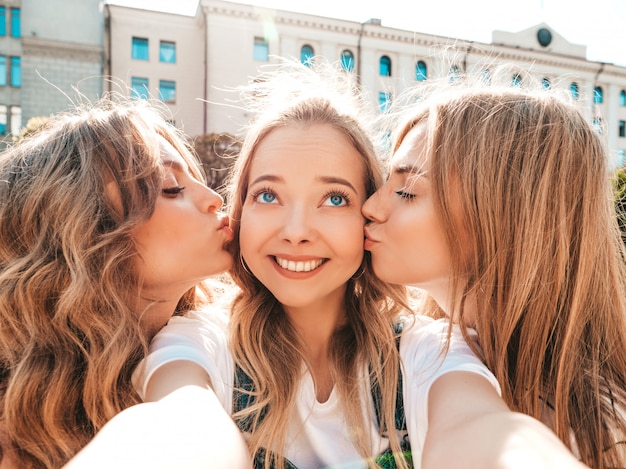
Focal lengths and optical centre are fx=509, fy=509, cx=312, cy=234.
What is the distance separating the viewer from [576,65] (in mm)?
31156

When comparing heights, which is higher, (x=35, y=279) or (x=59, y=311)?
(x=35, y=279)

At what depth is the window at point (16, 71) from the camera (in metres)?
24.9

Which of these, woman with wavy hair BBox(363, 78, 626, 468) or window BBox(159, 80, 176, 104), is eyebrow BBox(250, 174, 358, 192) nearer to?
woman with wavy hair BBox(363, 78, 626, 468)

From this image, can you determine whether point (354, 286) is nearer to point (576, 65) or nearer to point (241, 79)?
point (241, 79)

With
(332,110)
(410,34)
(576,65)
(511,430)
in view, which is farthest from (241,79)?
(511,430)

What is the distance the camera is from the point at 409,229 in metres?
2.18

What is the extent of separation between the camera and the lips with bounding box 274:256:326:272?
2160mm

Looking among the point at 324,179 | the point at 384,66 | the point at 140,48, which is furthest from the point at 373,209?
the point at 384,66

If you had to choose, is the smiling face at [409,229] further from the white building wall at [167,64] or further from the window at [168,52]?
the window at [168,52]

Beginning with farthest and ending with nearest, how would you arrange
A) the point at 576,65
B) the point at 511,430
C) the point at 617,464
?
1. the point at 576,65
2. the point at 617,464
3. the point at 511,430

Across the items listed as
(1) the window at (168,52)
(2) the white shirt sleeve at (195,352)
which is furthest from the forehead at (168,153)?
(1) the window at (168,52)

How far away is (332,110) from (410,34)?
27.3 m

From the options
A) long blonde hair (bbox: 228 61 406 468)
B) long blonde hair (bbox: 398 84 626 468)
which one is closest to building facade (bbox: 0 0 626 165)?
long blonde hair (bbox: 228 61 406 468)

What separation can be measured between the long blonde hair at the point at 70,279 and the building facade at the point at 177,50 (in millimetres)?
22176
